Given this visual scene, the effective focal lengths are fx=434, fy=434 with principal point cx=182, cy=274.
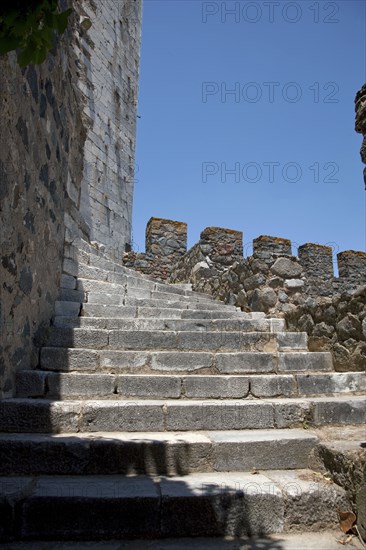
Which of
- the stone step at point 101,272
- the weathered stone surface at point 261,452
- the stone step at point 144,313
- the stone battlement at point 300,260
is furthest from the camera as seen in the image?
the stone battlement at point 300,260

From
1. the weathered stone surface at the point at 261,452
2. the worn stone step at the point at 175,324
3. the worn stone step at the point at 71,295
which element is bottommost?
the weathered stone surface at the point at 261,452

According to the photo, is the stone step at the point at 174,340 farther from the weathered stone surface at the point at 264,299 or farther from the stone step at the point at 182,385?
the weathered stone surface at the point at 264,299

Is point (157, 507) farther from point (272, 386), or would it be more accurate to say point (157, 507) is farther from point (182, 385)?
point (272, 386)

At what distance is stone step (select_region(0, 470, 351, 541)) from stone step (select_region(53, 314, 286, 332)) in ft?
5.54

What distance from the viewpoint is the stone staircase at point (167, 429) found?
1.95 m

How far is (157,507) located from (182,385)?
117 centimetres

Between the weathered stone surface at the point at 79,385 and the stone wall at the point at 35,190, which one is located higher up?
the stone wall at the point at 35,190

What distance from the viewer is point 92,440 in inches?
91.4

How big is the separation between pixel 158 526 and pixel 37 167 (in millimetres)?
2573

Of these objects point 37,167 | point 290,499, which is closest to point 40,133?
point 37,167

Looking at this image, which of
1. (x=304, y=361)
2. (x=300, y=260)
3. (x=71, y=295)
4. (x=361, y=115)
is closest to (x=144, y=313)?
(x=71, y=295)

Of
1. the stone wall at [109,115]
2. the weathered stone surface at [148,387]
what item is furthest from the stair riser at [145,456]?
the stone wall at [109,115]

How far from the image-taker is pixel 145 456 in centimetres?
234

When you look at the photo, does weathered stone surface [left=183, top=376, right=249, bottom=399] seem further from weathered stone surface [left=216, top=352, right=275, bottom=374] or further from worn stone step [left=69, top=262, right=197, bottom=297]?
worn stone step [left=69, top=262, right=197, bottom=297]
